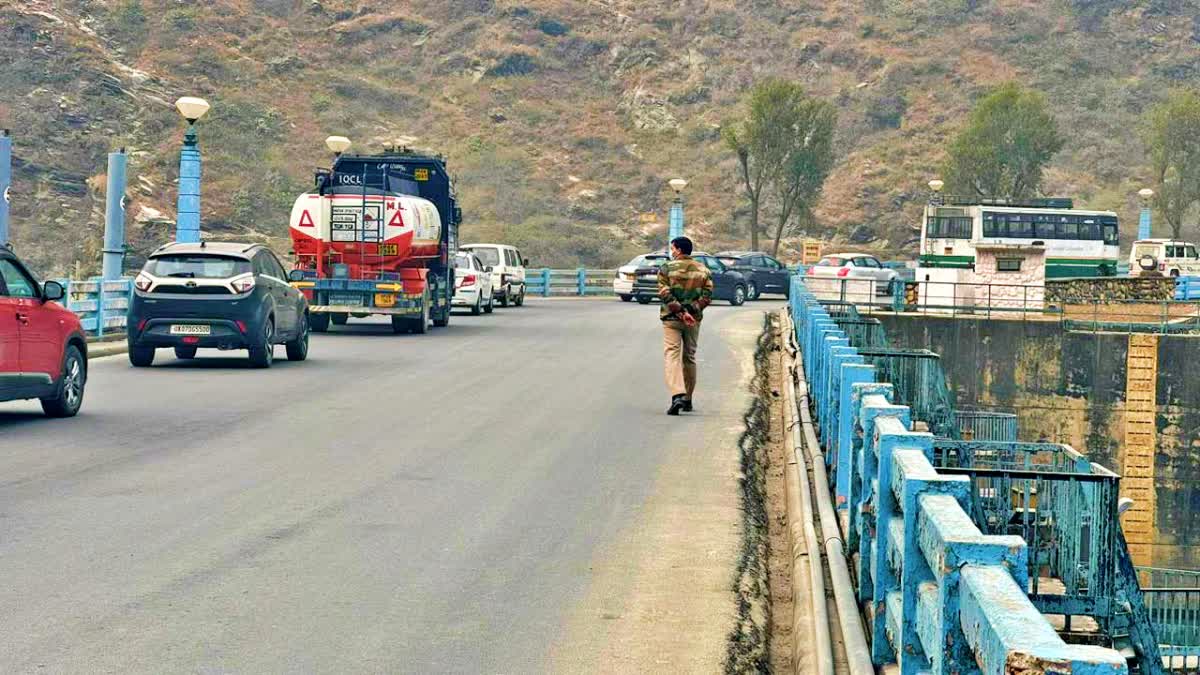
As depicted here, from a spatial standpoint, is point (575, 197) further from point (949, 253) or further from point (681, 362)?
point (681, 362)

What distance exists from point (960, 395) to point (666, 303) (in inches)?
1012

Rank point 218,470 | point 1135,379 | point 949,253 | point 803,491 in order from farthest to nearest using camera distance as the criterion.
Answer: point 949,253 → point 1135,379 → point 218,470 → point 803,491

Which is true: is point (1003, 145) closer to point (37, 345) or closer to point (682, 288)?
point (682, 288)

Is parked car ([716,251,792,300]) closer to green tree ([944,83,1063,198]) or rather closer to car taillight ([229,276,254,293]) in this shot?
green tree ([944,83,1063,198])

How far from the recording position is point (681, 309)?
56.7 ft

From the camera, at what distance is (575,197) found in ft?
260

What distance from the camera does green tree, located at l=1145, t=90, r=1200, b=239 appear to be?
7519cm

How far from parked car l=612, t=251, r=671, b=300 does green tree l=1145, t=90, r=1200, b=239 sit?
3391 cm

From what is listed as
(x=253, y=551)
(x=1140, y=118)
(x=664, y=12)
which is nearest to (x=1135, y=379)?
(x=253, y=551)

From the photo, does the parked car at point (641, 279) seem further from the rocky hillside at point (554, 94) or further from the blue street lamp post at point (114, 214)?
the blue street lamp post at point (114, 214)

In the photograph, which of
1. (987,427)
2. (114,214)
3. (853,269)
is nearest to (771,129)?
(853,269)

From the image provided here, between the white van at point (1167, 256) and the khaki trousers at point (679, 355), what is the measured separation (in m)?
46.5

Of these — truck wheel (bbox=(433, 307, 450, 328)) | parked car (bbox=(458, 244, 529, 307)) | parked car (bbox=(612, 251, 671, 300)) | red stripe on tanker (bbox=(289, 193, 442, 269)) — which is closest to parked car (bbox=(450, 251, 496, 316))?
parked car (bbox=(458, 244, 529, 307))

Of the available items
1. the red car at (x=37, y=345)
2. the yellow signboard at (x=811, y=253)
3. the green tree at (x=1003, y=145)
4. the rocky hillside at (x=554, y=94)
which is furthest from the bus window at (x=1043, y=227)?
the red car at (x=37, y=345)
